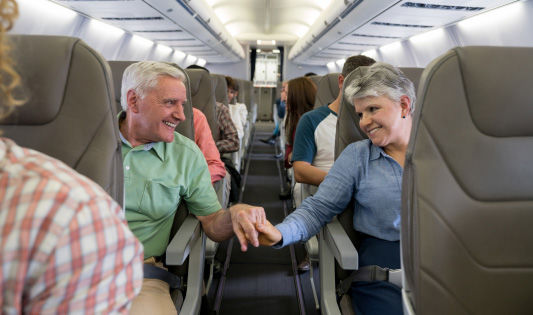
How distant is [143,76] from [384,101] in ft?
4.05

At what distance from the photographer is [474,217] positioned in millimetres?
1158

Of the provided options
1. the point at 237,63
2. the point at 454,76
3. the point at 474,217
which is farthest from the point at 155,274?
the point at 237,63

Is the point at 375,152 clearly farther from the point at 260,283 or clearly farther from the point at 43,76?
the point at 260,283

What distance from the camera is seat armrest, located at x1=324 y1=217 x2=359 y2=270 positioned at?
138 cm

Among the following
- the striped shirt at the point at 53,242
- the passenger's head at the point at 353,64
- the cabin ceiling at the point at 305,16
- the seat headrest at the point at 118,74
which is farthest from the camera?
the cabin ceiling at the point at 305,16

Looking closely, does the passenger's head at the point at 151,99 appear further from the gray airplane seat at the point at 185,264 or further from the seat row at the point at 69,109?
the seat row at the point at 69,109

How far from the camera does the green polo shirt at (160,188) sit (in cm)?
175

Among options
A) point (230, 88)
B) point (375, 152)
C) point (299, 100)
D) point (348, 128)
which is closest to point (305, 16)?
point (230, 88)

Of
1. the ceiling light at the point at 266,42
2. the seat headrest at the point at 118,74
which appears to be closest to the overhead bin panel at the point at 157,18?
the seat headrest at the point at 118,74

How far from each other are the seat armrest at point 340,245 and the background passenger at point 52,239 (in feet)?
2.96

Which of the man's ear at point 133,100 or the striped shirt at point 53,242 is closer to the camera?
the striped shirt at point 53,242

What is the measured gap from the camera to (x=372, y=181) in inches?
65.8

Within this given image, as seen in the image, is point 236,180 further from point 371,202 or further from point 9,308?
point 9,308

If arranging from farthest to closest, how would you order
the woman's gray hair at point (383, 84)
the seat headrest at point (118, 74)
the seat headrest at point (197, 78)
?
the seat headrest at point (197, 78), the seat headrest at point (118, 74), the woman's gray hair at point (383, 84)
